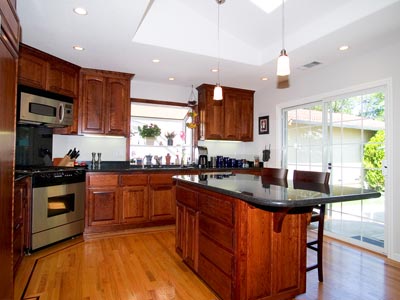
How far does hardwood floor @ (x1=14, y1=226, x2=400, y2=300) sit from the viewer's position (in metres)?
2.11

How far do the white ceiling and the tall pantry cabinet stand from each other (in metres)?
0.86

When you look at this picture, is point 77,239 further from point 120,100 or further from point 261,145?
point 261,145

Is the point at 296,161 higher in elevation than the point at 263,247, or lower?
higher

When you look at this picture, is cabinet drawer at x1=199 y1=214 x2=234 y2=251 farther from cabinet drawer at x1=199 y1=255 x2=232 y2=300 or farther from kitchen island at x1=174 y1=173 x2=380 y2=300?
cabinet drawer at x1=199 y1=255 x2=232 y2=300

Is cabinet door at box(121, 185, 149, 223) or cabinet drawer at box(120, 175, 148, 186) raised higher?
cabinet drawer at box(120, 175, 148, 186)

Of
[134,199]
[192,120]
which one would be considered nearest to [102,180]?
[134,199]

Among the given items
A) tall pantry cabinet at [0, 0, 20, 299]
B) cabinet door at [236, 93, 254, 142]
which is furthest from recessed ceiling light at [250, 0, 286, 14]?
tall pantry cabinet at [0, 0, 20, 299]

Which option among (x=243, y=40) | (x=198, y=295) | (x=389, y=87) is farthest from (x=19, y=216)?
(x=389, y=87)

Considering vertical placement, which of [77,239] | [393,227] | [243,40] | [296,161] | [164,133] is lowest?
[77,239]

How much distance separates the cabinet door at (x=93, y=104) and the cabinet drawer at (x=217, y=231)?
2.48m

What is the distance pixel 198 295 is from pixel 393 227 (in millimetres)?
2314

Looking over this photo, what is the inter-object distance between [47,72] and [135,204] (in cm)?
211

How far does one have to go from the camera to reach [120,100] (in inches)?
160

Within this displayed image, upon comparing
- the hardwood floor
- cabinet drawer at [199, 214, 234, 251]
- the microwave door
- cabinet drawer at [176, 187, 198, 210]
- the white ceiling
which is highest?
the white ceiling
